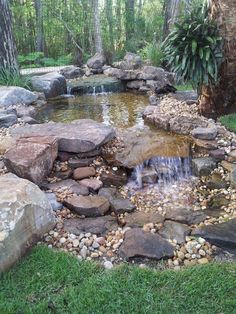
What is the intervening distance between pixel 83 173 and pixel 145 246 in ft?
4.83

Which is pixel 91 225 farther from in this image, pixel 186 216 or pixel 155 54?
pixel 155 54

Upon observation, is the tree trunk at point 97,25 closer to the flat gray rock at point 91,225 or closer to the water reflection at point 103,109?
the water reflection at point 103,109

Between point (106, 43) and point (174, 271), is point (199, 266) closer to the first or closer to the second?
point (174, 271)

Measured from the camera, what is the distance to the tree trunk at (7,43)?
675 centimetres

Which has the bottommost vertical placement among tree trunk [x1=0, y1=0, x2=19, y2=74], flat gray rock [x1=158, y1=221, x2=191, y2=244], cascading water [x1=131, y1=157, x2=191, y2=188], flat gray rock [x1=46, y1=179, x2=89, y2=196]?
cascading water [x1=131, y1=157, x2=191, y2=188]

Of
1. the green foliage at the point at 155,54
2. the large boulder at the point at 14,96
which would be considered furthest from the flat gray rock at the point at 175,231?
the green foliage at the point at 155,54

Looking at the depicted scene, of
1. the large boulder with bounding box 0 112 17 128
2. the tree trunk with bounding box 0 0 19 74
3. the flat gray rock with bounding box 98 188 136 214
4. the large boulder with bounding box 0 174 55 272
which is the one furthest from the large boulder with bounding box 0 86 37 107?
the large boulder with bounding box 0 174 55 272

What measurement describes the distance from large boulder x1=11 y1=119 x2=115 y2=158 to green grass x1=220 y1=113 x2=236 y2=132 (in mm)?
1627

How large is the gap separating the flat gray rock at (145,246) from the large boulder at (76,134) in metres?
1.61

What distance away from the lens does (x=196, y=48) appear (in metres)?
4.97

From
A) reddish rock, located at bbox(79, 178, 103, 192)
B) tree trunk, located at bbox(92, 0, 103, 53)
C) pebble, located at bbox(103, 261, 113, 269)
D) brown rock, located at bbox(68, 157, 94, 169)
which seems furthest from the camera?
tree trunk, located at bbox(92, 0, 103, 53)

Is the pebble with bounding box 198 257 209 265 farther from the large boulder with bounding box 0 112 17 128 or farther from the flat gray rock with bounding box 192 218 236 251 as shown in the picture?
the large boulder with bounding box 0 112 17 128

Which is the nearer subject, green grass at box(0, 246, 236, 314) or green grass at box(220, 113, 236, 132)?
green grass at box(0, 246, 236, 314)

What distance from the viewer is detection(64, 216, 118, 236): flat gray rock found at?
2969 millimetres
